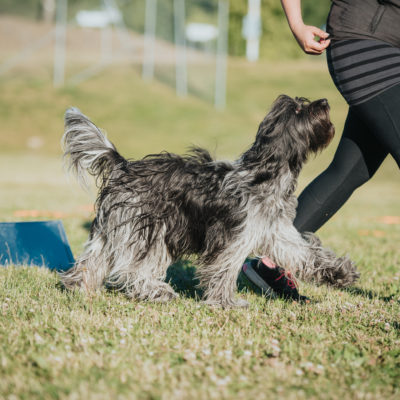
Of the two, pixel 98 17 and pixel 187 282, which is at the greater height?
pixel 98 17

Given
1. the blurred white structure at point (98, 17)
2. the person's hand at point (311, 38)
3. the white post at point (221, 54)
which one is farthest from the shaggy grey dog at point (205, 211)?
the blurred white structure at point (98, 17)

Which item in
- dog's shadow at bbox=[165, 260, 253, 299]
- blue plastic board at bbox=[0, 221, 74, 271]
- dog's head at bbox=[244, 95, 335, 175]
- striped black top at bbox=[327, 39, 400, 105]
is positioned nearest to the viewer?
striped black top at bbox=[327, 39, 400, 105]

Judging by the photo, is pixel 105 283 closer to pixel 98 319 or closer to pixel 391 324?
pixel 98 319

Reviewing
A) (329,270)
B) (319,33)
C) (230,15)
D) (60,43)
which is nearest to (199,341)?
(329,270)

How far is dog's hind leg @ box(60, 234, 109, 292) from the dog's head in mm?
1320

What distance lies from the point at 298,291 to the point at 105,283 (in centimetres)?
152

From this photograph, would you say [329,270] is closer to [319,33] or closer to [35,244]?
[319,33]

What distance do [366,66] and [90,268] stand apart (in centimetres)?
234

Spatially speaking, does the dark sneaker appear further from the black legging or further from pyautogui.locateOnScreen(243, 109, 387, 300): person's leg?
the black legging

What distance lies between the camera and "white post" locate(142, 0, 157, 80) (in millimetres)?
26266

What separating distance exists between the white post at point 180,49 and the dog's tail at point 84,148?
23.5m

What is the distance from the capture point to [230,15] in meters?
40.0

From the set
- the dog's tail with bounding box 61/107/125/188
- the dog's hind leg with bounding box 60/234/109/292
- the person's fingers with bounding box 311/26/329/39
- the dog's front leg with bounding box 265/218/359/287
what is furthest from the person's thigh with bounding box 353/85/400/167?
the dog's hind leg with bounding box 60/234/109/292

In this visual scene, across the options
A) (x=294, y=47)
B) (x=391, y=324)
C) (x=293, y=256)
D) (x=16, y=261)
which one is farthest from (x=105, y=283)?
(x=294, y=47)
